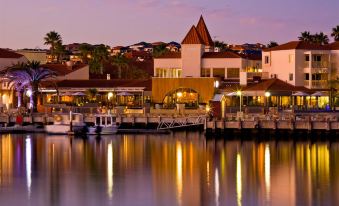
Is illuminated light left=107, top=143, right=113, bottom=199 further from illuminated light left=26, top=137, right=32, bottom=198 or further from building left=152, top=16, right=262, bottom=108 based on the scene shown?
building left=152, top=16, right=262, bottom=108

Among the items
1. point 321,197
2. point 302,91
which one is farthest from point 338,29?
point 321,197

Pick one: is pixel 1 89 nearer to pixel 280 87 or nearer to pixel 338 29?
pixel 280 87

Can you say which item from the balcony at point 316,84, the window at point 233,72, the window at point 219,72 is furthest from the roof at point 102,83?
the balcony at point 316,84

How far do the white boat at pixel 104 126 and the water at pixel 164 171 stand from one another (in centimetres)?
212

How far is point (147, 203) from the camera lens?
143 ft

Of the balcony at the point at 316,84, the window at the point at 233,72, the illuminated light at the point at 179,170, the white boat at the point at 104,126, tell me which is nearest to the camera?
the illuminated light at the point at 179,170

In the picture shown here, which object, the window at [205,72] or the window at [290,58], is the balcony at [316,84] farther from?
the window at [205,72]

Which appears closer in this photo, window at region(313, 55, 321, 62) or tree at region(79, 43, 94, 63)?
window at region(313, 55, 321, 62)

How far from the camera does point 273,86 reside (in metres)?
91.4

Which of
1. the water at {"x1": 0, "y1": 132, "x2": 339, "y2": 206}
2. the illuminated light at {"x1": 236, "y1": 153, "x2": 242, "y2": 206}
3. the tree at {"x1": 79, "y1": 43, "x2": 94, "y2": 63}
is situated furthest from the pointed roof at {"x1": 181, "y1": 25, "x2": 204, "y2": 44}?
the tree at {"x1": 79, "y1": 43, "x2": 94, "y2": 63}

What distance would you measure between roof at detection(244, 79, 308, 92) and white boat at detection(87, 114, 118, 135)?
63.0 ft

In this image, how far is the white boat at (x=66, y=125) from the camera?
3068 inches

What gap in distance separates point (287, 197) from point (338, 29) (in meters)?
81.1

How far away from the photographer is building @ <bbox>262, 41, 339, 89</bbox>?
322 ft
